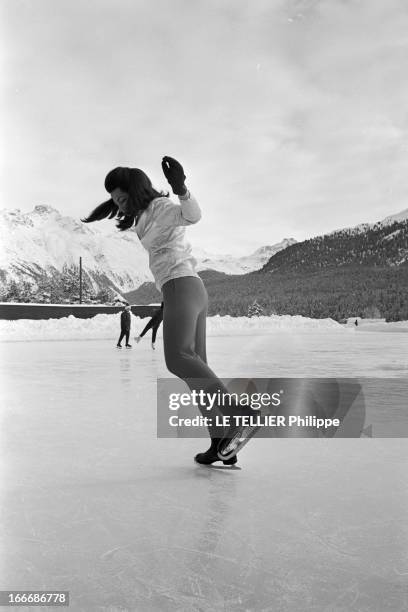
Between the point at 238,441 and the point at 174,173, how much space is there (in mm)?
1151

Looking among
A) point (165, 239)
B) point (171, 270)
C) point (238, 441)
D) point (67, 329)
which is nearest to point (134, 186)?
point (165, 239)

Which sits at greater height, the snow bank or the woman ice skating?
the woman ice skating

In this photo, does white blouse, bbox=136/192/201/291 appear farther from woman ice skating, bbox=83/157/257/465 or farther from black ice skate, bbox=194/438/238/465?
black ice skate, bbox=194/438/238/465

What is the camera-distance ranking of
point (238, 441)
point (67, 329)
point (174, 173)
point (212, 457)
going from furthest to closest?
1. point (67, 329)
2. point (212, 457)
3. point (238, 441)
4. point (174, 173)

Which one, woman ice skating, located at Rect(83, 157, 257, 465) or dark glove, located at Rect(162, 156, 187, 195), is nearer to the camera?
dark glove, located at Rect(162, 156, 187, 195)

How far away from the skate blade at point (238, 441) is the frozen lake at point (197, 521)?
Answer: 89 millimetres

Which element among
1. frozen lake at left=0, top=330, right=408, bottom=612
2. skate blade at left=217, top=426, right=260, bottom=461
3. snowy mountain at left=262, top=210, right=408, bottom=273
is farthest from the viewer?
snowy mountain at left=262, top=210, right=408, bottom=273

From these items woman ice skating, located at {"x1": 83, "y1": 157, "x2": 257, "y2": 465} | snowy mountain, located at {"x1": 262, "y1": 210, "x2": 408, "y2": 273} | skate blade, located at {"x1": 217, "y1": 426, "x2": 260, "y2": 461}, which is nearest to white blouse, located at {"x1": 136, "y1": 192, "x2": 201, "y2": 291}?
woman ice skating, located at {"x1": 83, "y1": 157, "x2": 257, "y2": 465}

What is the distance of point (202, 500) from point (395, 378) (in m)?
4.55

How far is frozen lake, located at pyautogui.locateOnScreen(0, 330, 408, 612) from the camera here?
1.41 meters

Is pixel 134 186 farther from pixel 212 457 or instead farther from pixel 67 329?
pixel 67 329

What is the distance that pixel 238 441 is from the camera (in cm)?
254

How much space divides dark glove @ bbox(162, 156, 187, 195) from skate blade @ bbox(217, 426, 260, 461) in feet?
3.46

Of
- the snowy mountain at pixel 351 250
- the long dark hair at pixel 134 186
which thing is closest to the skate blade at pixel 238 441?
the long dark hair at pixel 134 186
